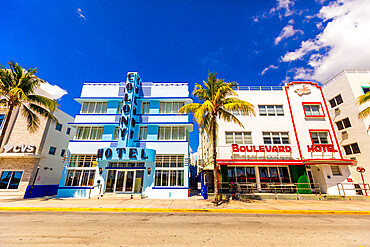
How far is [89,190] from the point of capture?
18281 millimetres

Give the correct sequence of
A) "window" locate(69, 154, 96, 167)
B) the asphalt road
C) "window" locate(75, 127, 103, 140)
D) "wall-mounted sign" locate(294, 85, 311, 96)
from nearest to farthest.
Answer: the asphalt road → "window" locate(69, 154, 96, 167) → "window" locate(75, 127, 103, 140) → "wall-mounted sign" locate(294, 85, 311, 96)

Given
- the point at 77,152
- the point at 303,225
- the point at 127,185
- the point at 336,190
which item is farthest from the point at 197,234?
the point at 336,190

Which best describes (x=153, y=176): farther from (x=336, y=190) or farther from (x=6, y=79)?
(x=336, y=190)

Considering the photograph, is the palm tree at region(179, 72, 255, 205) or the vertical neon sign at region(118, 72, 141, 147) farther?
the vertical neon sign at region(118, 72, 141, 147)

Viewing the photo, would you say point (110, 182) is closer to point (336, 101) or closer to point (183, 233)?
point (183, 233)

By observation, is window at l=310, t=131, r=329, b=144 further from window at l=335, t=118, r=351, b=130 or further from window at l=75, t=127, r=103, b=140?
window at l=75, t=127, r=103, b=140

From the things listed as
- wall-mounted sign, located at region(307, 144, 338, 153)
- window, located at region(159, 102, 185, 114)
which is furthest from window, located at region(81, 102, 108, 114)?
wall-mounted sign, located at region(307, 144, 338, 153)

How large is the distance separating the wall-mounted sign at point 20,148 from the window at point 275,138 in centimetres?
2784

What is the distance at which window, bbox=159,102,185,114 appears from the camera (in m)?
21.7

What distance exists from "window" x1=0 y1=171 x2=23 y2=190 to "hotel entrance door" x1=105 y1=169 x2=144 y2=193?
1047cm

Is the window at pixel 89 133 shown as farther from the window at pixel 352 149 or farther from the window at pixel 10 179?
the window at pixel 352 149

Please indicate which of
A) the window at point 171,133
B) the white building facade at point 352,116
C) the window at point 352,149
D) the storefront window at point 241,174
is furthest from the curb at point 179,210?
the window at point 352,149

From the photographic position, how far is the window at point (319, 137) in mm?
20242

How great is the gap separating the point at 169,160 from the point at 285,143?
14.5m
